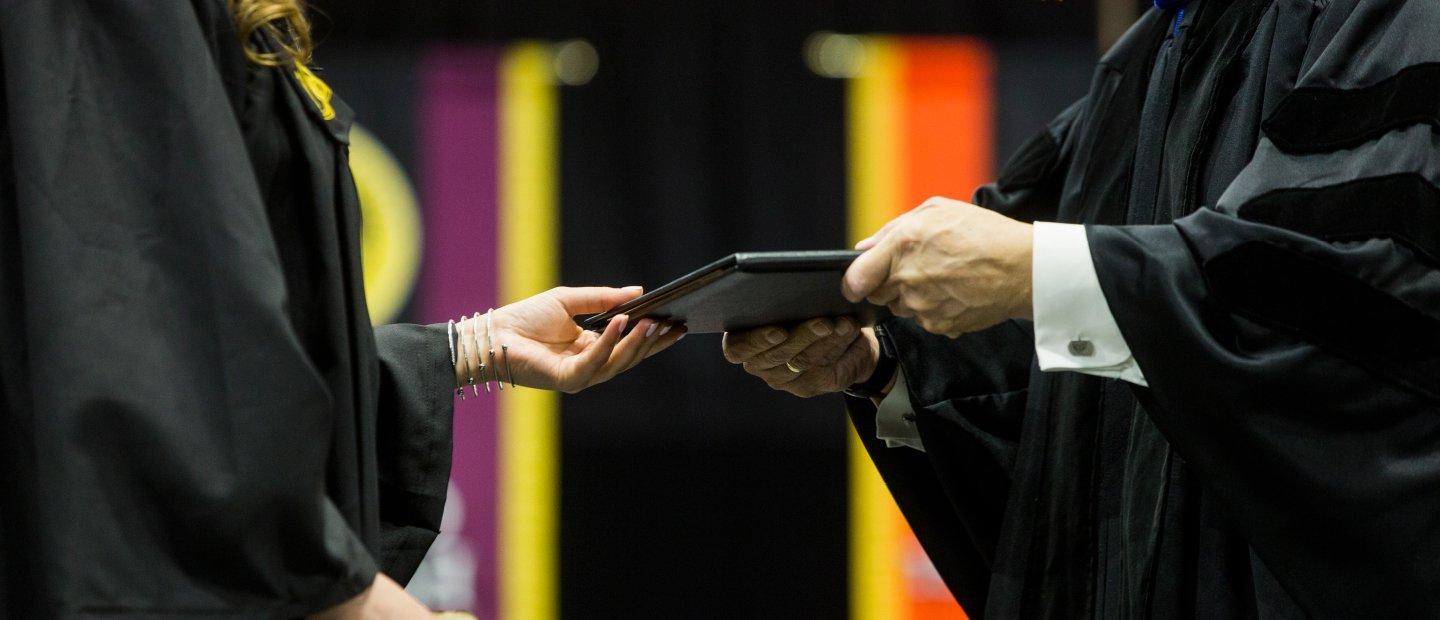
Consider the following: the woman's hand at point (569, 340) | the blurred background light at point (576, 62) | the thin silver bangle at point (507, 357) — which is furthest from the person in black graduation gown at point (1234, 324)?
the blurred background light at point (576, 62)

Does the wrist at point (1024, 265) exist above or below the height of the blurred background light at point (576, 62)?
below

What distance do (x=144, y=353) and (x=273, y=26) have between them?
348 millimetres

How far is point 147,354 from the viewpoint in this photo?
1.01 meters

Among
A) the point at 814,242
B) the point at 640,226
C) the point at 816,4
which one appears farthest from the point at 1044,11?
the point at 640,226

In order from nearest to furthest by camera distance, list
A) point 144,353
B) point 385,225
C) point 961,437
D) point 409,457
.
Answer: point 144,353
point 409,457
point 961,437
point 385,225

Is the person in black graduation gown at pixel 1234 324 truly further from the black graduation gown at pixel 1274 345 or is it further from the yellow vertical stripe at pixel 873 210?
the yellow vertical stripe at pixel 873 210

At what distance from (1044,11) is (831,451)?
1450 mm

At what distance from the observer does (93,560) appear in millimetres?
994

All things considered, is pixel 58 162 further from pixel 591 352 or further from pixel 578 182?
pixel 578 182

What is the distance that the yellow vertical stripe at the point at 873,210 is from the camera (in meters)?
3.91

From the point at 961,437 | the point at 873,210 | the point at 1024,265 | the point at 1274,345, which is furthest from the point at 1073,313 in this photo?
the point at 873,210

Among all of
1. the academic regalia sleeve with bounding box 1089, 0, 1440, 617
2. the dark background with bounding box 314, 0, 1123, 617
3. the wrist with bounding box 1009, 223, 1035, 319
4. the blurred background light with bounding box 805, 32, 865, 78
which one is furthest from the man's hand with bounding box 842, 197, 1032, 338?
the blurred background light with bounding box 805, 32, 865, 78

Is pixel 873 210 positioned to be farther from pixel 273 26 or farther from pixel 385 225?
pixel 273 26

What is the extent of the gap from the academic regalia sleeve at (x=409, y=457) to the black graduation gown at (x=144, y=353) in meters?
0.53
